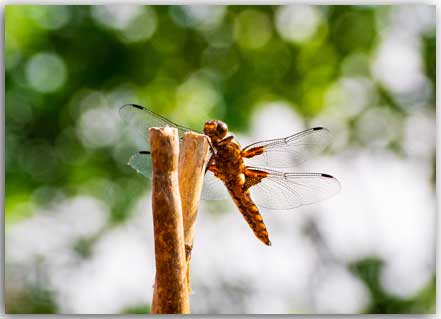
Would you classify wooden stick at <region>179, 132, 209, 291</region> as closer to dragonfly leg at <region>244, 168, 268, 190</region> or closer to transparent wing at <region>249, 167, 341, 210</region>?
dragonfly leg at <region>244, 168, 268, 190</region>

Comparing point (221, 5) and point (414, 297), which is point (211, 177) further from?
point (414, 297)

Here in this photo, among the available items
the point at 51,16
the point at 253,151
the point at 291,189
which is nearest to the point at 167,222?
the point at 253,151

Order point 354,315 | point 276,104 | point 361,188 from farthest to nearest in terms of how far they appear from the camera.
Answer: point 276,104 < point 361,188 < point 354,315

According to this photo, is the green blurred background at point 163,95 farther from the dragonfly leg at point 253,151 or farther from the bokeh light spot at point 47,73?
the dragonfly leg at point 253,151

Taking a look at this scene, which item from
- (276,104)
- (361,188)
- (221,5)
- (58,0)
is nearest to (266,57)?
(276,104)

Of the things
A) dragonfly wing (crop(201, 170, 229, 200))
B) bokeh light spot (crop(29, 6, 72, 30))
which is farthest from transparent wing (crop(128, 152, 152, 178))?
bokeh light spot (crop(29, 6, 72, 30))
